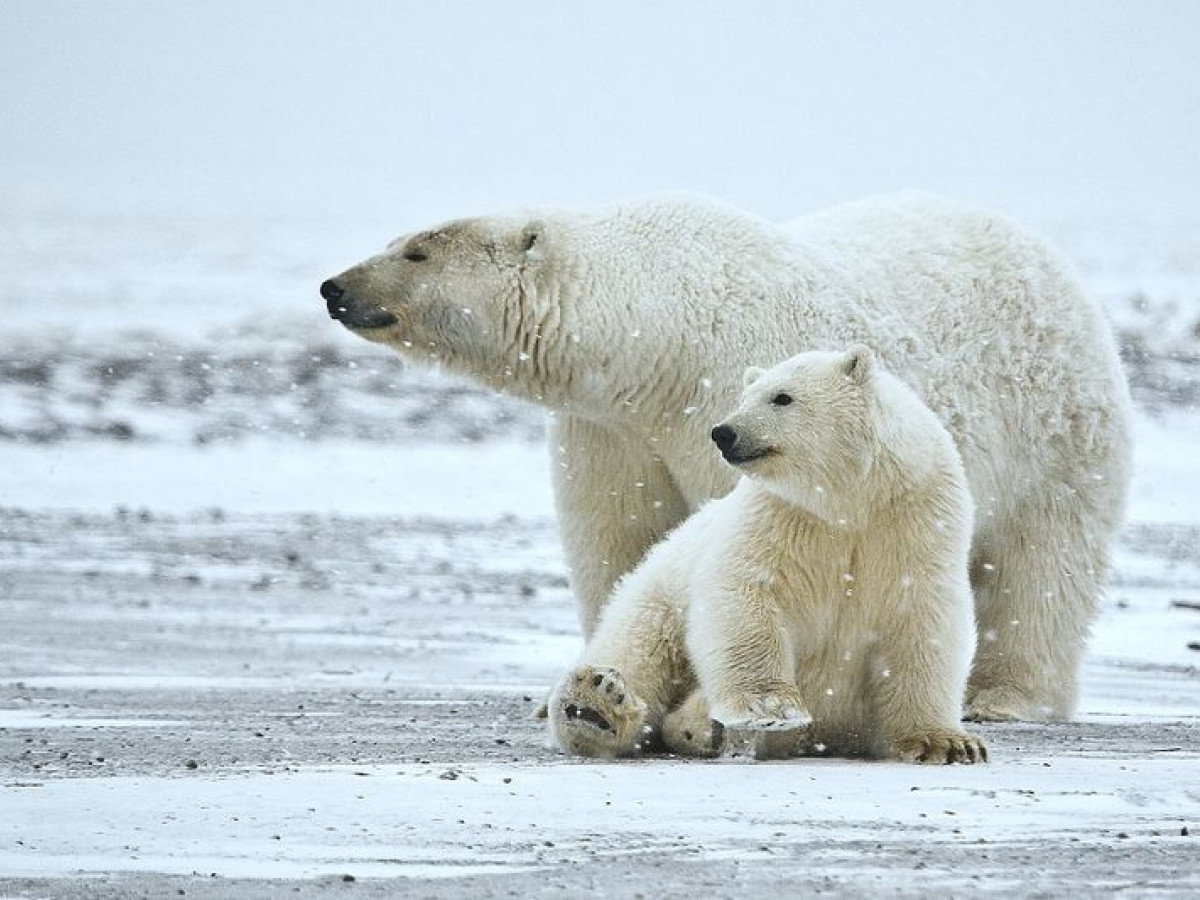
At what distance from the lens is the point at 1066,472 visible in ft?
28.3

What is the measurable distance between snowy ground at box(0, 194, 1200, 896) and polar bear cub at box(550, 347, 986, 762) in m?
0.20

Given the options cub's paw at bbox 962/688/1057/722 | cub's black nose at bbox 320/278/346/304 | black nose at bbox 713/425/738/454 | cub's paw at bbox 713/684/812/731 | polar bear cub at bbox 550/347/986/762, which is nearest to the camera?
cub's paw at bbox 713/684/812/731

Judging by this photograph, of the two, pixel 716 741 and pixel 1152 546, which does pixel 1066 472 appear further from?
pixel 1152 546

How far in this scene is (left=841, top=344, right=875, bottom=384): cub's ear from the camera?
20.7 ft

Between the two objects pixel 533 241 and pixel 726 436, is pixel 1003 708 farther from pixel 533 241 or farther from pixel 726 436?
pixel 726 436

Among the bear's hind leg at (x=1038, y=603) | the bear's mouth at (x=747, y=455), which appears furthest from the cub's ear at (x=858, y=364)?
the bear's hind leg at (x=1038, y=603)

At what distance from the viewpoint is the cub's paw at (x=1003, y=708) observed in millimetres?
8344

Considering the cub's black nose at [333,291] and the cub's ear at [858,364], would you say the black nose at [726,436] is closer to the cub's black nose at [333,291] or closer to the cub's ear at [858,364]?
the cub's ear at [858,364]

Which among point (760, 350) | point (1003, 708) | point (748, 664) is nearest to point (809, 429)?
point (748, 664)

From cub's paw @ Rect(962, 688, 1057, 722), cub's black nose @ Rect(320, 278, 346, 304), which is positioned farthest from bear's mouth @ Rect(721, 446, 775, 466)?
cub's black nose @ Rect(320, 278, 346, 304)

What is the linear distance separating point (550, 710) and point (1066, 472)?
3.06m

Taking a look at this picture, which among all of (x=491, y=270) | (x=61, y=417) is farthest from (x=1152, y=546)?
(x=61, y=417)

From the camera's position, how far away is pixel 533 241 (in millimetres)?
8469

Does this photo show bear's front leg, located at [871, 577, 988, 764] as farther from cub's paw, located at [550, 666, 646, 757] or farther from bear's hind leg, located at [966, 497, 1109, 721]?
bear's hind leg, located at [966, 497, 1109, 721]
